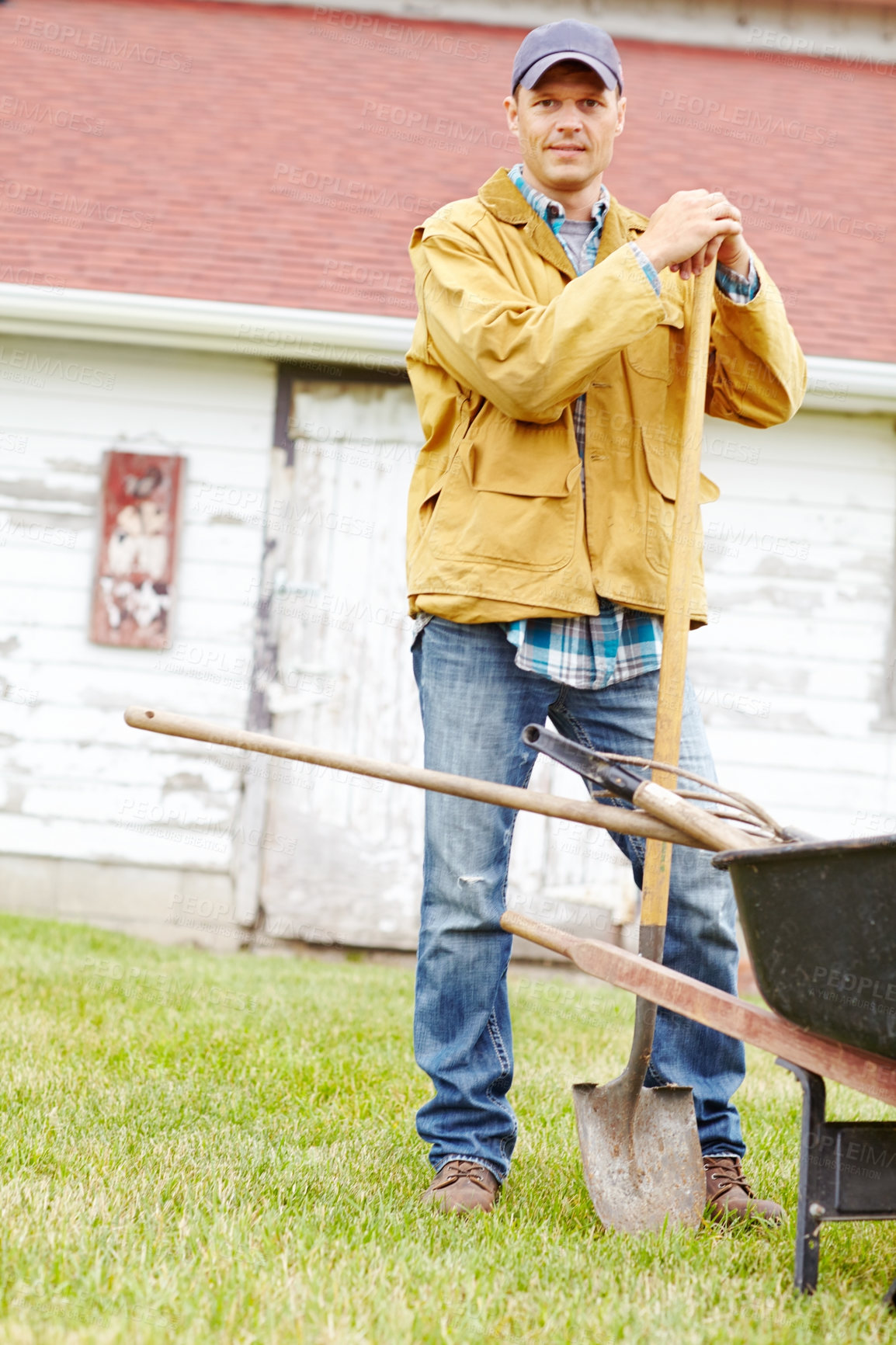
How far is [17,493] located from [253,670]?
1.40 meters

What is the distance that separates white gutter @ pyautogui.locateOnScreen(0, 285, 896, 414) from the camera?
5996 millimetres

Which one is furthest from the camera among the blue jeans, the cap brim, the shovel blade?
the blue jeans

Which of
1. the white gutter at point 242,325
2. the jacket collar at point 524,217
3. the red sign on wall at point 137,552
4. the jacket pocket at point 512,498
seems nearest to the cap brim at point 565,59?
the jacket collar at point 524,217

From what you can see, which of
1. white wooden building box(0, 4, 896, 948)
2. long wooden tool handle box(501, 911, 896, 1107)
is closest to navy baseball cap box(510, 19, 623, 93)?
long wooden tool handle box(501, 911, 896, 1107)

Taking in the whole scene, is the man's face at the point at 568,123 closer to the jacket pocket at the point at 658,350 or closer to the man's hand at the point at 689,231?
the man's hand at the point at 689,231

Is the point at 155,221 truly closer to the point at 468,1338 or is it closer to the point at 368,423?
the point at 368,423

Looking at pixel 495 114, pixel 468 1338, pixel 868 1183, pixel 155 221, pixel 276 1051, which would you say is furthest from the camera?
pixel 495 114

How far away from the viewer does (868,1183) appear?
2021 mm

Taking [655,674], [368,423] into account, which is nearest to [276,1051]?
[655,674]

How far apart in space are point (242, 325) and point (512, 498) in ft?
12.7

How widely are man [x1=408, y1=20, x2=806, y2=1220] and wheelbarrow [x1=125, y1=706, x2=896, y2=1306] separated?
41 centimetres

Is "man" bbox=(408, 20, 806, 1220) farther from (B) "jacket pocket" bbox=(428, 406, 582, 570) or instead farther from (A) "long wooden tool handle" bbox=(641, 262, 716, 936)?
(A) "long wooden tool handle" bbox=(641, 262, 716, 936)

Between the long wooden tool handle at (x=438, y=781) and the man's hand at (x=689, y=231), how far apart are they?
0.96 m

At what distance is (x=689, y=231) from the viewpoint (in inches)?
92.8
